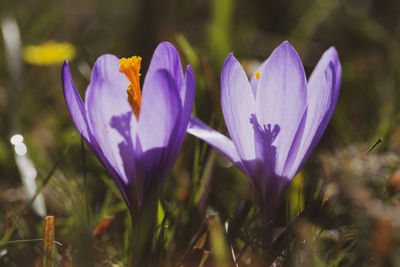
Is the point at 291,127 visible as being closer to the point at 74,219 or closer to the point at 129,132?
the point at 129,132

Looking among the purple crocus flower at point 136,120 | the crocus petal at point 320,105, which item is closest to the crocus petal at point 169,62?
the purple crocus flower at point 136,120

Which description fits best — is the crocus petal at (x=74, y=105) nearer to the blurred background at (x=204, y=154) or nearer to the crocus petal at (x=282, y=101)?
the blurred background at (x=204, y=154)

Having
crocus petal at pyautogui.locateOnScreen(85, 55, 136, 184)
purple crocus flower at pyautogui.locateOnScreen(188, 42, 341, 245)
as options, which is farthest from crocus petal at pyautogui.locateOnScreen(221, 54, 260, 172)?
crocus petal at pyautogui.locateOnScreen(85, 55, 136, 184)

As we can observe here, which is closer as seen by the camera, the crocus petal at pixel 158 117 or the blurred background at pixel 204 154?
the crocus petal at pixel 158 117

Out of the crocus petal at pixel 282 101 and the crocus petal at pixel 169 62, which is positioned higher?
the crocus petal at pixel 169 62

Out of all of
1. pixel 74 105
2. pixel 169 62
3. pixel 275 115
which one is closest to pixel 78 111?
pixel 74 105

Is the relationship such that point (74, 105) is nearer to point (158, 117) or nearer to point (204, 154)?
point (158, 117)

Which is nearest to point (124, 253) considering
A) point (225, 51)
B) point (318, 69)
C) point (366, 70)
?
point (318, 69)
